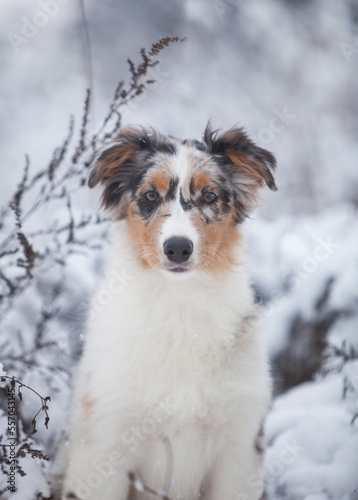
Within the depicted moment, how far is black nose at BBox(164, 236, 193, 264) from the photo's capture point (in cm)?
237

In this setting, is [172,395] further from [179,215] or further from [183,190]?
[183,190]

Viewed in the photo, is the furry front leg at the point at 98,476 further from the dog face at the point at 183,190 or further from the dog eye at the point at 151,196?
the dog eye at the point at 151,196

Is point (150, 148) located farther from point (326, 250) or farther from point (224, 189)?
point (326, 250)

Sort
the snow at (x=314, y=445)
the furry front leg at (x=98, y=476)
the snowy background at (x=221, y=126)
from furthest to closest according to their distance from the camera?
the snowy background at (x=221, y=126) → the snow at (x=314, y=445) → the furry front leg at (x=98, y=476)

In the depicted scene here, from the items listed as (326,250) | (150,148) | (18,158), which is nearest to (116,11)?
(150,148)

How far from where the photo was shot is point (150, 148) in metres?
2.92

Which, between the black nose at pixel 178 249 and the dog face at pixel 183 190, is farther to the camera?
the dog face at pixel 183 190

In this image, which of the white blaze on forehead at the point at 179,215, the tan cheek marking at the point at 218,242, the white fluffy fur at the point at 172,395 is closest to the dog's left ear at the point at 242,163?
the tan cheek marking at the point at 218,242

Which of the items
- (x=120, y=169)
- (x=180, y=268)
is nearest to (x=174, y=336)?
(x=180, y=268)

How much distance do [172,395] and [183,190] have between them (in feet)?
3.88

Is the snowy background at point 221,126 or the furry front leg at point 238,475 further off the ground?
the snowy background at point 221,126

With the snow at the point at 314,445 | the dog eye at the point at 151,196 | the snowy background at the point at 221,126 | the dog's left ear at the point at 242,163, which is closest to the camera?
the dog eye at the point at 151,196

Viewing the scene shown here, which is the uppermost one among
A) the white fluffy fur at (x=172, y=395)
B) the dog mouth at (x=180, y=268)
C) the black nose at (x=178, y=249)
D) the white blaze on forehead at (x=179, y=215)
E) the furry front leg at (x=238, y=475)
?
the white blaze on forehead at (x=179, y=215)

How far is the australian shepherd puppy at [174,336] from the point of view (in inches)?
95.7
